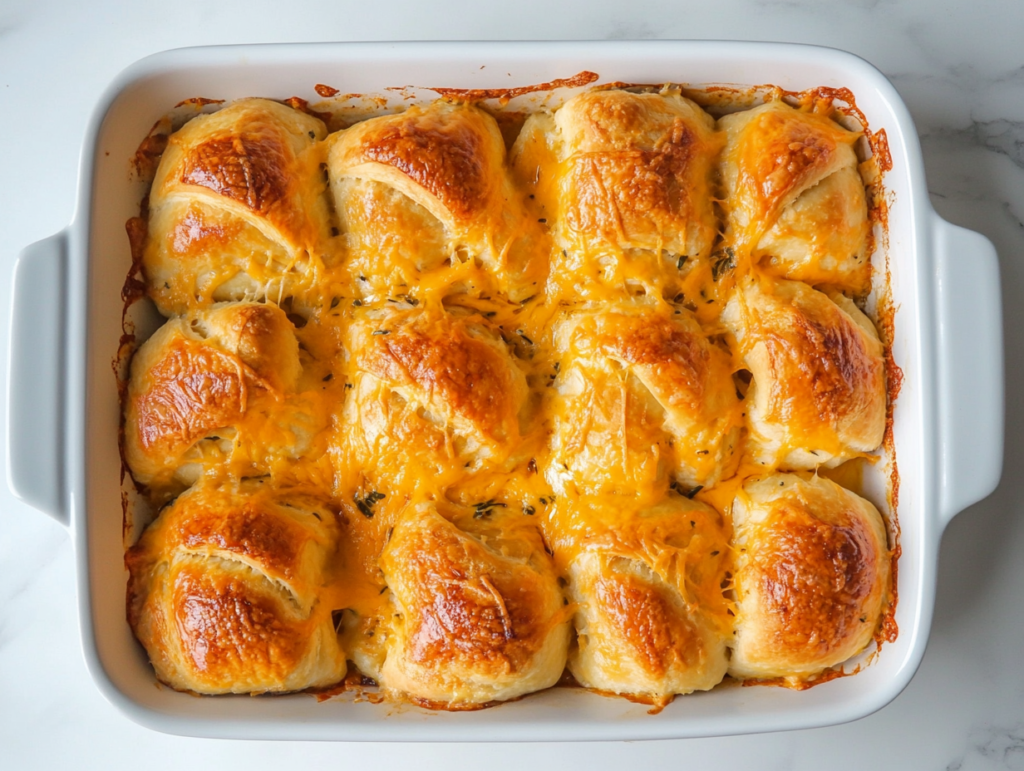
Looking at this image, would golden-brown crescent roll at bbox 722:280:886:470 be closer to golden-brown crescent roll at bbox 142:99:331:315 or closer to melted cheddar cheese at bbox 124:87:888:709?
melted cheddar cheese at bbox 124:87:888:709

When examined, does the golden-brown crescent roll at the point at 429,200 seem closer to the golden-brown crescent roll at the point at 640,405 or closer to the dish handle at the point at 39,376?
the golden-brown crescent roll at the point at 640,405

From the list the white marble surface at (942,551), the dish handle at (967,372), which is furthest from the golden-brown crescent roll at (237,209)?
the dish handle at (967,372)

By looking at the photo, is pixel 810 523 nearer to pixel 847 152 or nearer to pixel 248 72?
pixel 847 152

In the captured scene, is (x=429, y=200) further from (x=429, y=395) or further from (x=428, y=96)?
(x=429, y=395)

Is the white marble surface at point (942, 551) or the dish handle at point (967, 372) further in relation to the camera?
the white marble surface at point (942, 551)

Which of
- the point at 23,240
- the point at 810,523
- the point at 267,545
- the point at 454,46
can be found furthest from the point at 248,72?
the point at 810,523

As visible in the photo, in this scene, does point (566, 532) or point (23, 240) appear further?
point (23, 240)

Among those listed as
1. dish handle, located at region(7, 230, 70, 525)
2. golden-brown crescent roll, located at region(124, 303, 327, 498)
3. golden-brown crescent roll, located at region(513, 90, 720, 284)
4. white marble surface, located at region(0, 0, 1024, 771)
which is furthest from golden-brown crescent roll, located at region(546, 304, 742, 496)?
dish handle, located at region(7, 230, 70, 525)
